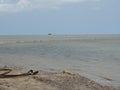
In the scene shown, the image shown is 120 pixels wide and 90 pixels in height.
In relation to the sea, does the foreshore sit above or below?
above

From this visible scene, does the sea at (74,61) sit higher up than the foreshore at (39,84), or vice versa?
the foreshore at (39,84)

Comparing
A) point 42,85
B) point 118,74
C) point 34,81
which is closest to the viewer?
point 42,85

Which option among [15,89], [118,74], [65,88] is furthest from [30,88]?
[118,74]

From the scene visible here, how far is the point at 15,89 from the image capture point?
1230cm

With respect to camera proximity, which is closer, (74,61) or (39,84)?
(39,84)

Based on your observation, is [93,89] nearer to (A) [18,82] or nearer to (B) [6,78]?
(A) [18,82]

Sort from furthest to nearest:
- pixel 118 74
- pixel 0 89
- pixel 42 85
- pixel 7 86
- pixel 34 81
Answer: pixel 118 74 → pixel 34 81 → pixel 42 85 → pixel 7 86 → pixel 0 89

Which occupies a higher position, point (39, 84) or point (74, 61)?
point (39, 84)

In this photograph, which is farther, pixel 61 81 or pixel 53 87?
pixel 61 81

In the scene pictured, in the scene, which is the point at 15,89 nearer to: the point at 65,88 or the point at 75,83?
the point at 65,88

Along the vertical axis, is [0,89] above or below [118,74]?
above

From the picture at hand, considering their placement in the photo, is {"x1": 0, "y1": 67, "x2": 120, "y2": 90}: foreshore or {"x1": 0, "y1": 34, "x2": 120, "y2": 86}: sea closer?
{"x1": 0, "y1": 67, "x2": 120, "y2": 90}: foreshore

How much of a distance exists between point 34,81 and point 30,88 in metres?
1.69

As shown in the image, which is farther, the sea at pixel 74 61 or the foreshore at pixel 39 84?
the sea at pixel 74 61
